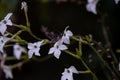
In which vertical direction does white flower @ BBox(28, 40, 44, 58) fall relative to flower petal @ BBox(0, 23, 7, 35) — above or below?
below

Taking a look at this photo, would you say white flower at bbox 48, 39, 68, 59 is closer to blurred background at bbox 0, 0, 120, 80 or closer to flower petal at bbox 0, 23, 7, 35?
flower petal at bbox 0, 23, 7, 35

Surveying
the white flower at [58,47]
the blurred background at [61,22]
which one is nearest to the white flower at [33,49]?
the white flower at [58,47]

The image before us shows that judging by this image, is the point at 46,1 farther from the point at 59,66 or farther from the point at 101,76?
the point at 101,76

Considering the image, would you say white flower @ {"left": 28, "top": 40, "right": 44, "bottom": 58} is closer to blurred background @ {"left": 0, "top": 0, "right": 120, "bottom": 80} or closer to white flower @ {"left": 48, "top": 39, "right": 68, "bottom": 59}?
white flower @ {"left": 48, "top": 39, "right": 68, "bottom": 59}

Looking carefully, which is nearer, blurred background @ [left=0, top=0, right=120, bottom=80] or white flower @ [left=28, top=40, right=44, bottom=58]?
white flower @ [left=28, top=40, right=44, bottom=58]

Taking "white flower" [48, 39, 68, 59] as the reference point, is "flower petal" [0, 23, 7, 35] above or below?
above

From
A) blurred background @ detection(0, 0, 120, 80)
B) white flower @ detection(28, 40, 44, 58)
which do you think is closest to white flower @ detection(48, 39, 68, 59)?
white flower @ detection(28, 40, 44, 58)

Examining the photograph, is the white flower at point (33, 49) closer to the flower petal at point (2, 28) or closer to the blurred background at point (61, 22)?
the flower petal at point (2, 28)

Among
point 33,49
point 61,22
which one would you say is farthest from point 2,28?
point 61,22

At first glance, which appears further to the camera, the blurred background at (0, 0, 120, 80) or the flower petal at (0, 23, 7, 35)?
the blurred background at (0, 0, 120, 80)

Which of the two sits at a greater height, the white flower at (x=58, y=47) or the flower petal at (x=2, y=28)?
the flower petal at (x=2, y=28)

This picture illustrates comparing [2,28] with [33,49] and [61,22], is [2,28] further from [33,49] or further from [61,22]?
[61,22]
